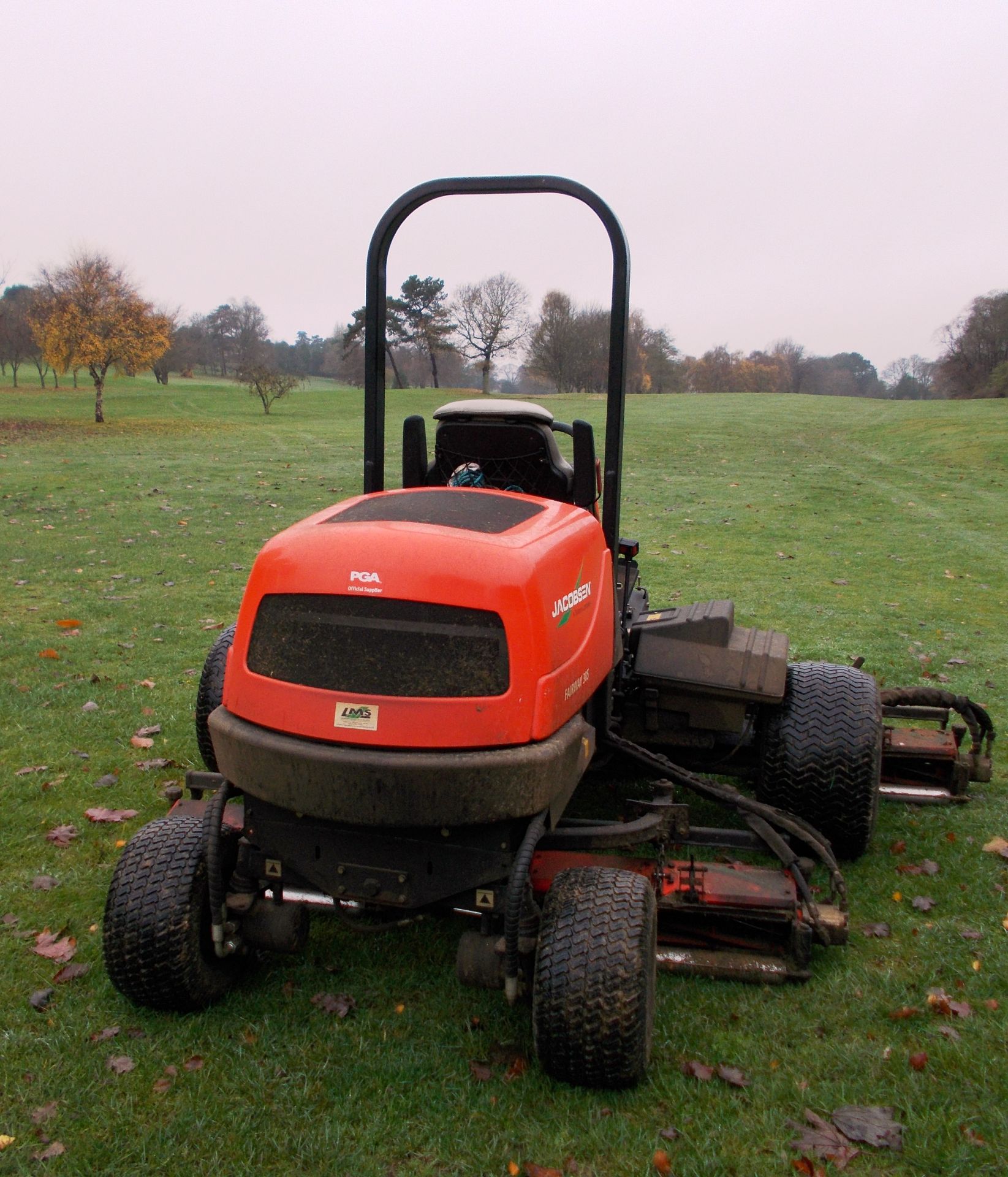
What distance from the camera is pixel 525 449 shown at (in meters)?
3.85

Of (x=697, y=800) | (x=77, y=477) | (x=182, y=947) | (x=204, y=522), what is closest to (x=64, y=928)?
(x=182, y=947)

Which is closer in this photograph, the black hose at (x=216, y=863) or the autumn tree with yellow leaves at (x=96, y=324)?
the black hose at (x=216, y=863)

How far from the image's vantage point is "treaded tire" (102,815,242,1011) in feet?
9.78

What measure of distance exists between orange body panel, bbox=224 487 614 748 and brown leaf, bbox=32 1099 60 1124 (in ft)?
4.00

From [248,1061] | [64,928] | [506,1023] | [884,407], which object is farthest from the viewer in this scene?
[884,407]

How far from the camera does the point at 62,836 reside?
4.31m

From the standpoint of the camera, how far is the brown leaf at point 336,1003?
3188mm

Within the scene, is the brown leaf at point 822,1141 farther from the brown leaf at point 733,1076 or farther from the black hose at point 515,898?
the black hose at point 515,898

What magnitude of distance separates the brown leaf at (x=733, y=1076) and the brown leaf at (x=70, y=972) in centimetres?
217

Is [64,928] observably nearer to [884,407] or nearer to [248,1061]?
[248,1061]

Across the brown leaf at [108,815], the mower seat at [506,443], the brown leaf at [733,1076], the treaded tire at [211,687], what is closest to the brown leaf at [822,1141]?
the brown leaf at [733,1076]

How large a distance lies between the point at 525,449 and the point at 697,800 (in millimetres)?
2102

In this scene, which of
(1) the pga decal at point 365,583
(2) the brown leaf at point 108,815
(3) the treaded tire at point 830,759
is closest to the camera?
(1) the pga decal at point 365,583

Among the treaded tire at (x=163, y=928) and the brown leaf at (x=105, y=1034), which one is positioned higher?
the treaded tire at (x=163, y=928)
